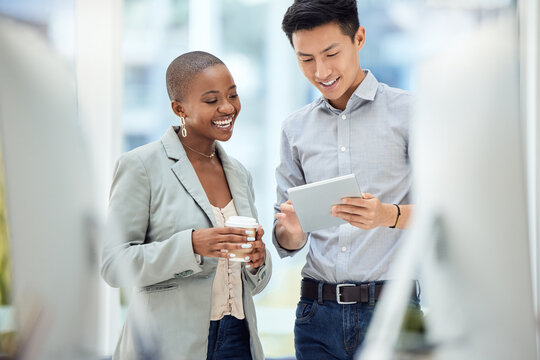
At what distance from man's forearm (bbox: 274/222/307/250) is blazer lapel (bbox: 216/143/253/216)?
0.18 metres

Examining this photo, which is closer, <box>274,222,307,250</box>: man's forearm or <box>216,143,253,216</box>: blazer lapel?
<box>216,143,253,216</box>: blazer lapel

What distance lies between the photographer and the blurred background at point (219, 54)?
2.65ft

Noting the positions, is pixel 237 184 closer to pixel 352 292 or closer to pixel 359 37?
pixel 352 292

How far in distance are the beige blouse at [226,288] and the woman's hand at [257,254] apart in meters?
0.05

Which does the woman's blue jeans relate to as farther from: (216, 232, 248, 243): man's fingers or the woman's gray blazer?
(216, 232, 248, 243): man's fingers

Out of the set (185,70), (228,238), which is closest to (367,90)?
(185,70)

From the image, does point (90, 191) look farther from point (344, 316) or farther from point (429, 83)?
point (344, 316)

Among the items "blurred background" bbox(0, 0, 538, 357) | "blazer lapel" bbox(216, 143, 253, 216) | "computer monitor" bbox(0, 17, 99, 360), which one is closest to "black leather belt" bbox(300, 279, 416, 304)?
"blazer lapel" bbox(216, 143, 253, 216)

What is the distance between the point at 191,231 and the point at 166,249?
0.24ft

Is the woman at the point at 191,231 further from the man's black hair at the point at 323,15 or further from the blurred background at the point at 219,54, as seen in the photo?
Answer: the man's black hair at the point at 323,15

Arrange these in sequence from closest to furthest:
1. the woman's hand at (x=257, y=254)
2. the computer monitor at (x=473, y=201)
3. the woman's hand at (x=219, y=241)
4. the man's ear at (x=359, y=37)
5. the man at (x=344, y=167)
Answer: the computer monitor at (x=473, y=201) < the woman's hand at (x=219, y=241) < the woman's hand at (x=257, y=254) < the man at (x=344, y=167) < the man's ear at (x=359, y=37)

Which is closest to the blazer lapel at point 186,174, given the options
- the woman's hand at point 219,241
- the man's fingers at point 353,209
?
the woman's hand at point 219,241

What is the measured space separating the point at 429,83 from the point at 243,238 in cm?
71

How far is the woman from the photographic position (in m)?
1.35
